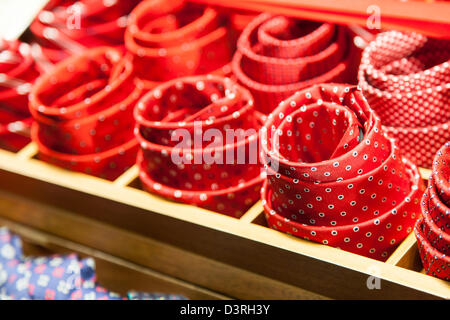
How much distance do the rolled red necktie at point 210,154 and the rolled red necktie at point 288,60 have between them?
60mm

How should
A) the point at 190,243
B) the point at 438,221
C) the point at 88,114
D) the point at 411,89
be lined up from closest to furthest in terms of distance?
the point at 438,221 < the point at 411,89 < the point at 190,243 < the point at 88,114

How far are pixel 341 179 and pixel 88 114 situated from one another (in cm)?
61

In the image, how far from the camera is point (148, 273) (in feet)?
4.52

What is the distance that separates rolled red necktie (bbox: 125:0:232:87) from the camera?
1.39 m

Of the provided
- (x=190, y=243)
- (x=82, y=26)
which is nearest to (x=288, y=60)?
(x=190, y=243)

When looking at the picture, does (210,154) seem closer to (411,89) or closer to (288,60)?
(288,60)

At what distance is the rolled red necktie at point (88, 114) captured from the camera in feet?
4.35

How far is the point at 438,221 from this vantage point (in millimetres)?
912

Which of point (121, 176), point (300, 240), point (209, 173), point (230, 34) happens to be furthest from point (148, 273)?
point (230, 34)

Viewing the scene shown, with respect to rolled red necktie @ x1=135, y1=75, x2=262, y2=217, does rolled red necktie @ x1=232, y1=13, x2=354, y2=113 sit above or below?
above

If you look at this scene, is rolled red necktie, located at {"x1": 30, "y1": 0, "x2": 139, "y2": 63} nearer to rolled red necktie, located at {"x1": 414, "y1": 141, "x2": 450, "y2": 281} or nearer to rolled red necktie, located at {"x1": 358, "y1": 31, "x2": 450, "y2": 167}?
rolled red necktie, located at {"x1": 358, "y1": 31, "x2": 450, "y2": 167}

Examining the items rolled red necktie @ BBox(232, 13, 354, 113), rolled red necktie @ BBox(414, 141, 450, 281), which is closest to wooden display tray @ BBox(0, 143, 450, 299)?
rolled red necktie @ BBox(414, 141, 450, 281)

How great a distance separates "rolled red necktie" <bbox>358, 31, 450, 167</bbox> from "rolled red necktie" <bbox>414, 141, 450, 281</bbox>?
0.15 meters

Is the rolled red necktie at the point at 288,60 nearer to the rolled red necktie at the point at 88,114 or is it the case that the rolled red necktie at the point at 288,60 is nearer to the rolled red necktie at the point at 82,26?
the rolled red necktie at the point at 88,114
